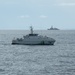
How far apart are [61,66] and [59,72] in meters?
8.68

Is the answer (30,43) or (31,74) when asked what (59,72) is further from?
(30,43)

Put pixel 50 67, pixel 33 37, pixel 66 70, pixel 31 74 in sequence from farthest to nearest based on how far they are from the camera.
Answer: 1. pixel 33 37
2. pixel 50 67
3. pixel 66 70
4. pixel 31 74

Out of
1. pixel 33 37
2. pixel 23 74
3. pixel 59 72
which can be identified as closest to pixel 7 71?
pixel 23 74

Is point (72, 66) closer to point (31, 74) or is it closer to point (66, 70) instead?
point (66, 70)

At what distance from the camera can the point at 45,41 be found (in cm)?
14588

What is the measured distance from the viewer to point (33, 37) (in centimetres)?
14438

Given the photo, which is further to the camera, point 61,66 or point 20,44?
point 20,44

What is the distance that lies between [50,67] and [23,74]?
1052 cm

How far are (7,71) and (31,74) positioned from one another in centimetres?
586

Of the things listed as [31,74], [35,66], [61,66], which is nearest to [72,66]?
[61,66]

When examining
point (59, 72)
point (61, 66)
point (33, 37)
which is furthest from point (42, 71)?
point (33, 37)

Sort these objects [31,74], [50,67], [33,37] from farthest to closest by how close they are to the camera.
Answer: [33,37] → [50,67] → [31,74]

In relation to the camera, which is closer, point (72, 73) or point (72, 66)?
point (72, 73)

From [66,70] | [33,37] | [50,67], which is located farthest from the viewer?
[33,37]
